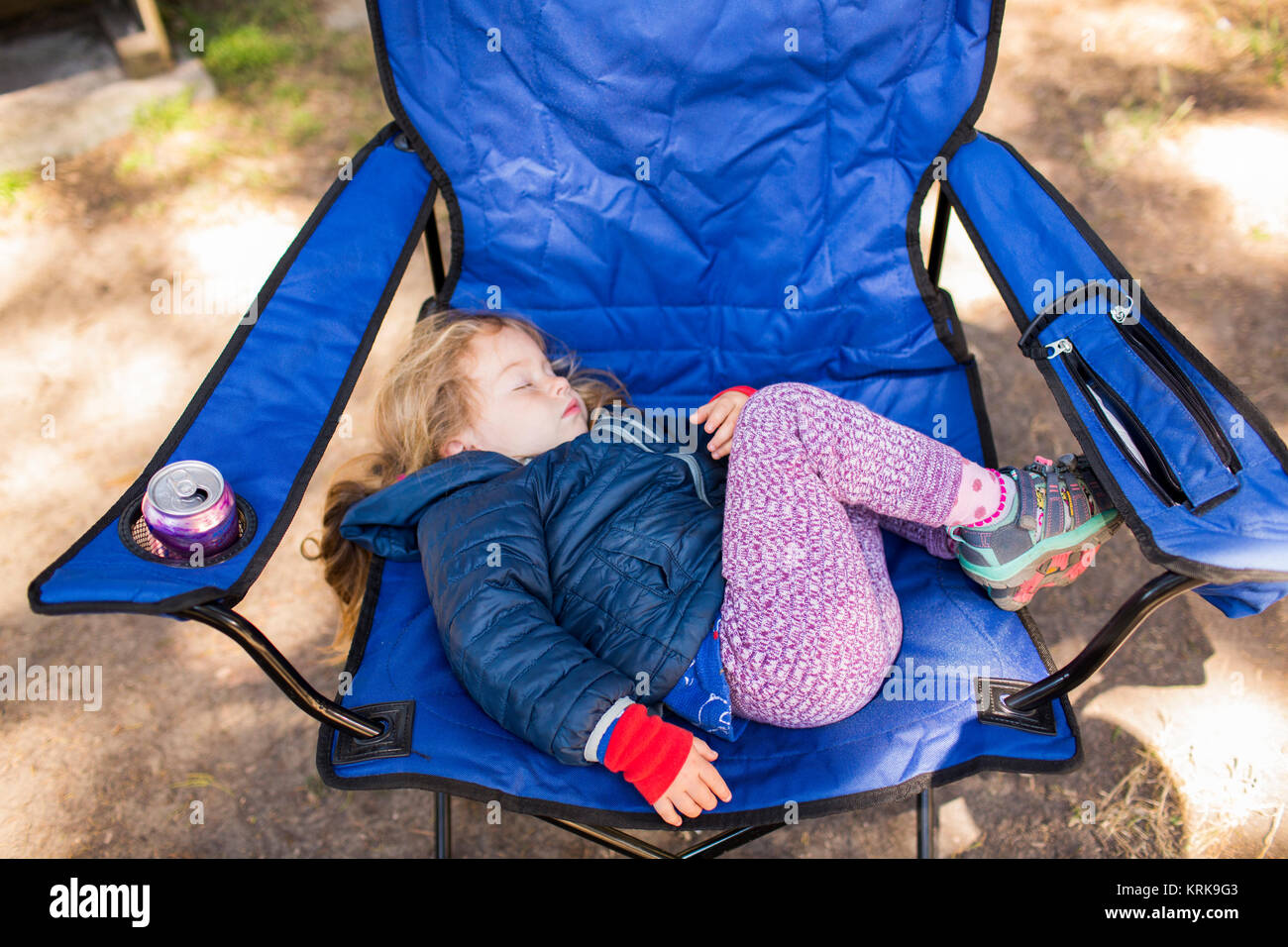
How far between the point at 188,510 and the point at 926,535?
3.40ft

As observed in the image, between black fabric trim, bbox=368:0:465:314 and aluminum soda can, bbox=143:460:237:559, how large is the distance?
72 centimetres

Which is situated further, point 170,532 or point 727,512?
point 727,512

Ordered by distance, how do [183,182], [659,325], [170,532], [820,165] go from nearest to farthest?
[170,532]
[820,165]
[659,325]
[183,182]

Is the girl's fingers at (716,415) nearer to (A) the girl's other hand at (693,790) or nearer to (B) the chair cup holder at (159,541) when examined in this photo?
(A) the girl's other hand at (693,790)

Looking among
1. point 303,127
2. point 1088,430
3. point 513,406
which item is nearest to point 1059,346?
point 1088,430

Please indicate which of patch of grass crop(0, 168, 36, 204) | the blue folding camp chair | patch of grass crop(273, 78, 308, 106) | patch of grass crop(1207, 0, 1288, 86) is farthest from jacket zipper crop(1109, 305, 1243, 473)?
patch of grass crop(0, 168, 36, 204)

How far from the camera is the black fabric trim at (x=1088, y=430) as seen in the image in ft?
3.50

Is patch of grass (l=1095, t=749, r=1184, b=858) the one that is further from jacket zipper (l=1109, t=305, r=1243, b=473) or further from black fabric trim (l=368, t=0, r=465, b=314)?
black fabric trim (l=368, t=0, r=465, b=314)

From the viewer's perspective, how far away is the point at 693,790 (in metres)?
1.22

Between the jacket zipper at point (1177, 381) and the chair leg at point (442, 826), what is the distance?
120 cm

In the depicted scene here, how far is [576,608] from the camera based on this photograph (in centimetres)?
144

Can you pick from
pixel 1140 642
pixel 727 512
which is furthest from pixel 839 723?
pixel 1140 642

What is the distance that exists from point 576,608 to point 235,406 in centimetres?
54
